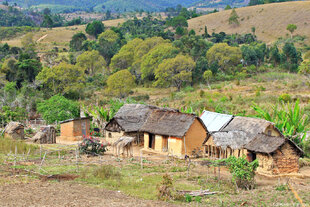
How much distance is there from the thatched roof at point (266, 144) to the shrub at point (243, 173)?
2744 millimetres

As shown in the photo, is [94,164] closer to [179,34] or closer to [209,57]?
[209,57]

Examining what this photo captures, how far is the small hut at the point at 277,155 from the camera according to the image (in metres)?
17.0

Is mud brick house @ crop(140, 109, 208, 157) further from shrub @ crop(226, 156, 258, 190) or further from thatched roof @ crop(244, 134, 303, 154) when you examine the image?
shrub @ crop(226, 156, 258, 190)

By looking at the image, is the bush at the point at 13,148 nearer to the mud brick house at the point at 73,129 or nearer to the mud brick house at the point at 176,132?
the mud brick house at the point at 73,129

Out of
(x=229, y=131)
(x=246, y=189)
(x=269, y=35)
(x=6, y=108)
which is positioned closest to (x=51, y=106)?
(x=6, y=108)

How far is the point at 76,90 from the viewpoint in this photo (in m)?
42.4

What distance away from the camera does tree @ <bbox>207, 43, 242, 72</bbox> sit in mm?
49688

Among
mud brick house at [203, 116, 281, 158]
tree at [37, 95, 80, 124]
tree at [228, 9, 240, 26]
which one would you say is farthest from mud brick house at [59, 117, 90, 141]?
tree at [228, 9, 240, 26]

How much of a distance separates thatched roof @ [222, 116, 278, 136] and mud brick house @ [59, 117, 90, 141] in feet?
33.2

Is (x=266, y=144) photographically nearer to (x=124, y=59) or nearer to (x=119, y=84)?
(x=119, y=84)

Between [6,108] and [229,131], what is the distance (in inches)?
755

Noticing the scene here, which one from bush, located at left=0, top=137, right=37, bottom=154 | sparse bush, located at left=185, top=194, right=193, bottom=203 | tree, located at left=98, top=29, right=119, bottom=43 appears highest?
tree, located at left=98, top=29, right=119, bottom=43

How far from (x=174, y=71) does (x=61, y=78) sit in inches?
487

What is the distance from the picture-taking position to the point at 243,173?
46.5ft
